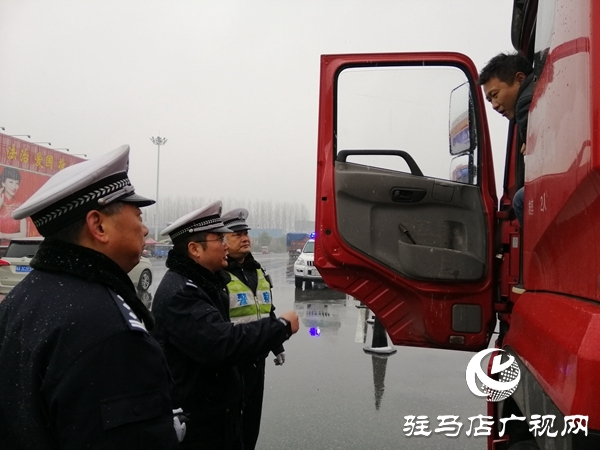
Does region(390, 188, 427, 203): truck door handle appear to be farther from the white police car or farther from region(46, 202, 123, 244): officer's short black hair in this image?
the white police car

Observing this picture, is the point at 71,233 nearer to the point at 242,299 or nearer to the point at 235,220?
the point at 242,299

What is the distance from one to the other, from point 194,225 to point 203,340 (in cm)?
64

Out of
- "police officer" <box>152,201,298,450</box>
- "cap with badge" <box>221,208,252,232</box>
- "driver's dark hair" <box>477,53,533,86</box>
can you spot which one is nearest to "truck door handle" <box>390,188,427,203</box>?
"driver's dark hair" <box>477,53,533,86</box>

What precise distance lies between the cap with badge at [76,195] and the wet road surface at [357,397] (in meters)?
1.71

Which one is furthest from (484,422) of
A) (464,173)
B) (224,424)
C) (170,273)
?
(170,273)

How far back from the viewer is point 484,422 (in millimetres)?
2080

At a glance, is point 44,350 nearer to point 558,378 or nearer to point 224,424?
point 558,378

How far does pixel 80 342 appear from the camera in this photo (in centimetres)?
→ 113

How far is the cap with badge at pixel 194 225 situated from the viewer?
259cm

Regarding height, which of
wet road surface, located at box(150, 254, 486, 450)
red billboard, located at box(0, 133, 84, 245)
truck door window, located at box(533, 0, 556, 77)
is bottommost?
wet road surface, located at box(150, 254, 486, 450)

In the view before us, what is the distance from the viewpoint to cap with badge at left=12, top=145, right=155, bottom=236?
1.28 m

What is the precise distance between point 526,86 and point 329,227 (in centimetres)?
122

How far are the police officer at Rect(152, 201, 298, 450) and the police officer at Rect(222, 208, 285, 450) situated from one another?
423 millimetres
